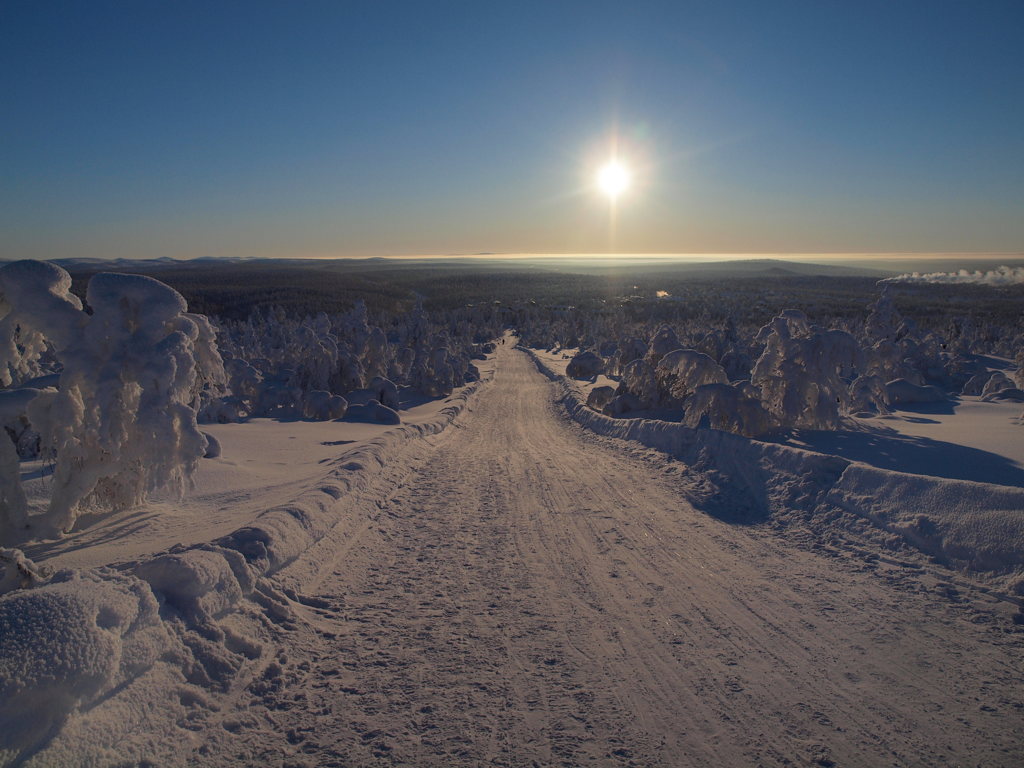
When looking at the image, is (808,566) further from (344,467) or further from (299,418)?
(299,418)

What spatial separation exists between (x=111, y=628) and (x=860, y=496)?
9273 millimetres

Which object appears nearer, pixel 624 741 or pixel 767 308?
pixel 624 741

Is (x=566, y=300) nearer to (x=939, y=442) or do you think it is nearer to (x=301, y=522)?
(x=939, y=442)

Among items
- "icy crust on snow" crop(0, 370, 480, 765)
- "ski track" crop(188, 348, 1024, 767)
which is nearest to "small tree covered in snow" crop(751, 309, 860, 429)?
"ski track" crop(188, 348, 1024, 767)

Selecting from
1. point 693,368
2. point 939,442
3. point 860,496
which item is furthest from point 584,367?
point 860,496

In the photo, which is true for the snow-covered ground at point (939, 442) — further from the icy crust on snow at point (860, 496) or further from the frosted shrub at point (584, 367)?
the frosted shrub at point (584, 367)

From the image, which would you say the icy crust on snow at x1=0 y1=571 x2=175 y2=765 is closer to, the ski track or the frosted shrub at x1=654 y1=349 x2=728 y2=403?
the ski track

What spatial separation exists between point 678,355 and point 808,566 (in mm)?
10131

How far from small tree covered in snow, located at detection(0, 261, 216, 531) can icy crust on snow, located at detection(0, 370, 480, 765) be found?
152 centimetres

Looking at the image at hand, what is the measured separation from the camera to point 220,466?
34.4 feet

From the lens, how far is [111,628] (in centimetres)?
399

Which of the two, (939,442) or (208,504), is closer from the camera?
(208,504)

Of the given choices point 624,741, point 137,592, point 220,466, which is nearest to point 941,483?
point 624,741

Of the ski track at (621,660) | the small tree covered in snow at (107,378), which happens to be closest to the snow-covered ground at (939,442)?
the ski track at (621,660)
